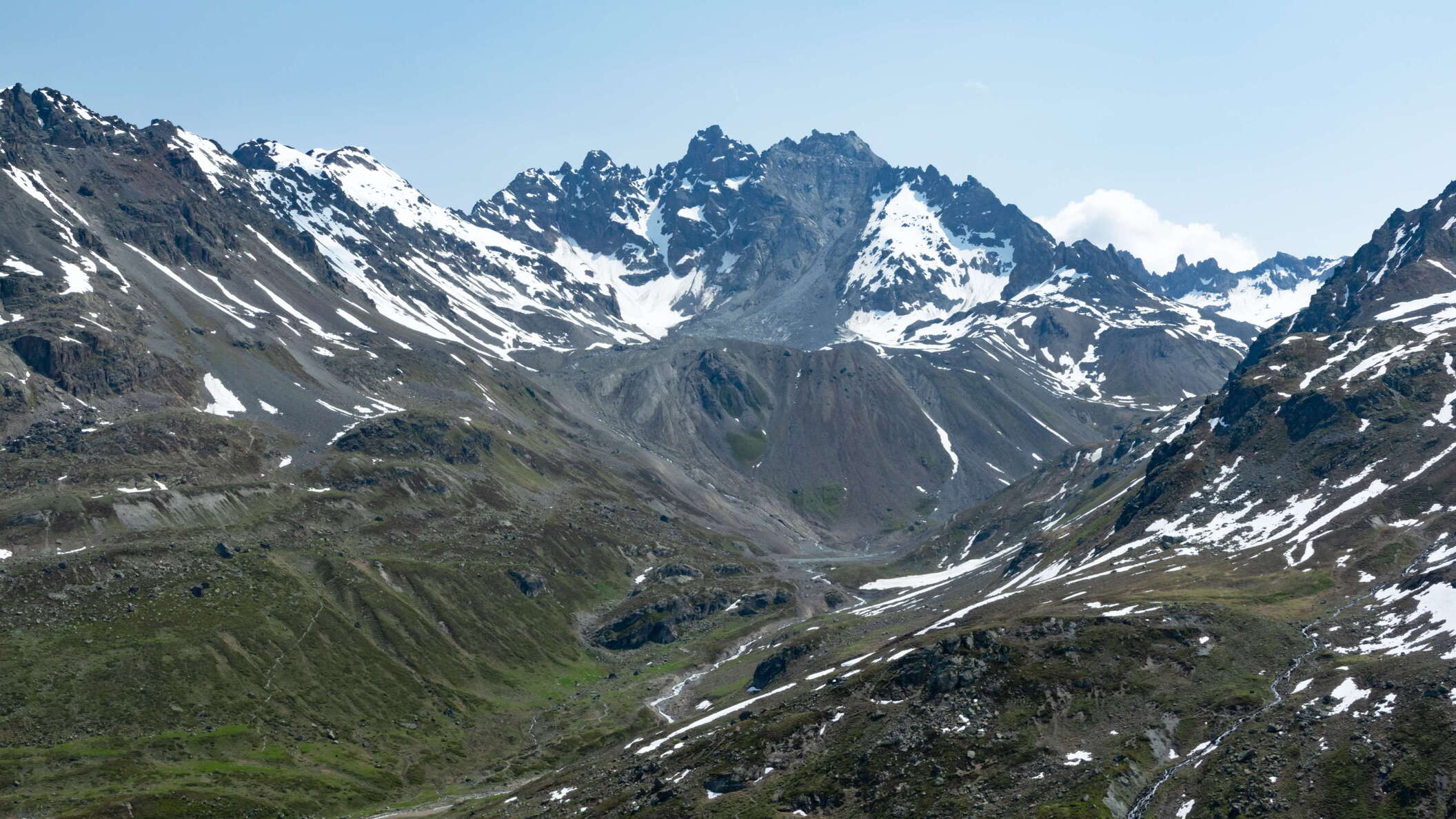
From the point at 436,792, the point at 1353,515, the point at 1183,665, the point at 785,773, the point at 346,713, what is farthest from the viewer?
the point at 346,713

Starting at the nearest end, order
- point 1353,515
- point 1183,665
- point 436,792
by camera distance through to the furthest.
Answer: point 1183,665
point 436,792
point 1353,515

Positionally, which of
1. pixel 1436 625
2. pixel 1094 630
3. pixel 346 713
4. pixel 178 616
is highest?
pixel 178 616

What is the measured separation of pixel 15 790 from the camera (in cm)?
13975

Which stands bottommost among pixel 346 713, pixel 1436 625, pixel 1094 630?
pixel 1436 625

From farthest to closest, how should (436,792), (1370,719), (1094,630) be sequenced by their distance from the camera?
(436,792), (1094,630), (1370,719)

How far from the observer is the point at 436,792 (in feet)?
543

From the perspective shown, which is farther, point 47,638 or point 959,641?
point 47,638

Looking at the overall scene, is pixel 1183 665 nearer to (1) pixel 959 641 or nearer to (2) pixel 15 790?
(1) pixel 959 641

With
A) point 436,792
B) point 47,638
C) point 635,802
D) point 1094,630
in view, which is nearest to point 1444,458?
point 1094,630

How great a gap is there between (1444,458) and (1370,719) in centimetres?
11287

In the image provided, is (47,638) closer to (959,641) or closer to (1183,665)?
(959,641)

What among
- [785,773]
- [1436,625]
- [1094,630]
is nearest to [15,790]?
[785,773]

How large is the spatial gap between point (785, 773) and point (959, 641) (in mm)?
28386

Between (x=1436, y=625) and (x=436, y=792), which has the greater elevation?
(x=436, y=792)
